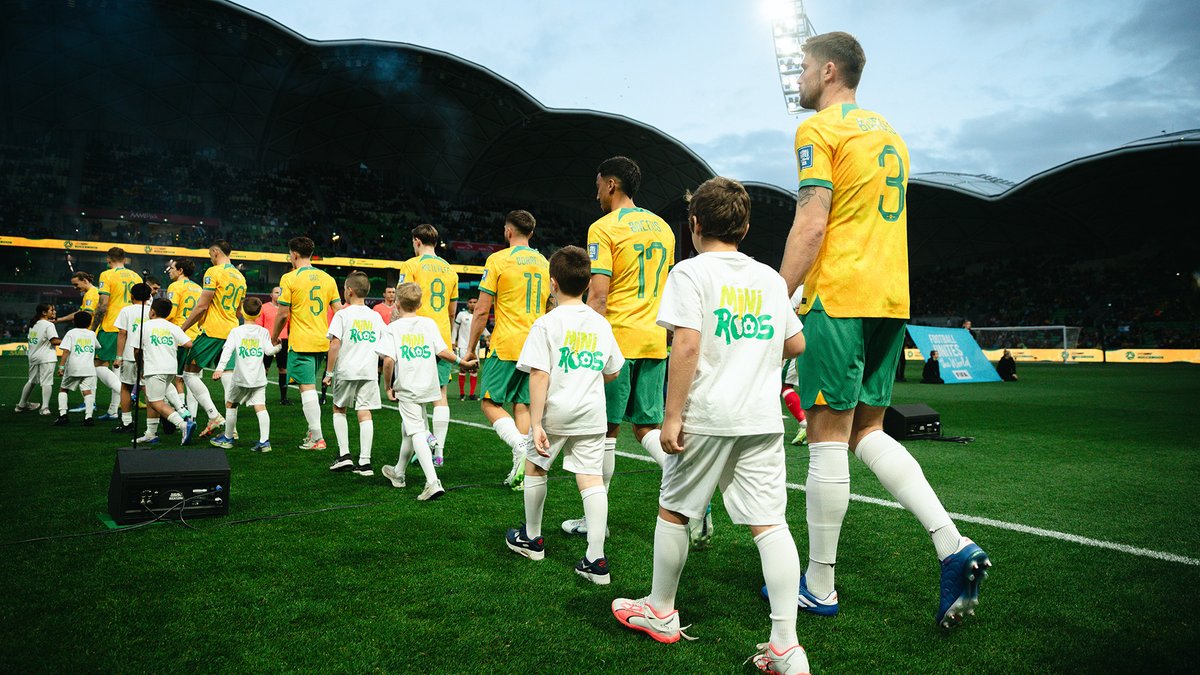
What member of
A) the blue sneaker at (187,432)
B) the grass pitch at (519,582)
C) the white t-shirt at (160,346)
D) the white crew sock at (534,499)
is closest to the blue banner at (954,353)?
the grass pitch at (519,582)

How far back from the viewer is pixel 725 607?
116 inches

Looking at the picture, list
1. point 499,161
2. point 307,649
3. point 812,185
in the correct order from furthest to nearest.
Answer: point 499,161
point 812,185
point 307,649

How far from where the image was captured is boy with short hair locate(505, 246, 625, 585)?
134 inches

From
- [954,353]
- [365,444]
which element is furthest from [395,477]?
[954,353]

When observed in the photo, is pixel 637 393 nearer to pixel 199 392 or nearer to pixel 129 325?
pixel 199 392

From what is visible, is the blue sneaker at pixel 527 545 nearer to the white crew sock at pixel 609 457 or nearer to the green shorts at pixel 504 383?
the white crew sock at pixel 609 457

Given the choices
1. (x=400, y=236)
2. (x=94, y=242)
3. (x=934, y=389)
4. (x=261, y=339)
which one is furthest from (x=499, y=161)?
(x=261, y=339)

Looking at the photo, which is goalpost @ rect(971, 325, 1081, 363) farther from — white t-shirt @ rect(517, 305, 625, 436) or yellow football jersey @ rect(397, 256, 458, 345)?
white t-shirt @ rect(517, 305, 625, 436)

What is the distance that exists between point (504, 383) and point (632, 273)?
1396mm

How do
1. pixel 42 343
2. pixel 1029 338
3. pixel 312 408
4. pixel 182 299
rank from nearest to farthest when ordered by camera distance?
1. pixel 312 408
2. pixel 182 299
3. pixel 42 343
4. pixel 1029 338

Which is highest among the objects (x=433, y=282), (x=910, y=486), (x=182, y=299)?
(x=433, y=282)

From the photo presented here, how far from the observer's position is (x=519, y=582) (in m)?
3.27

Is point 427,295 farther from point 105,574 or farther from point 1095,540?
point 1095,540

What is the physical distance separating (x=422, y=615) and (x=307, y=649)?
0.47 metres
